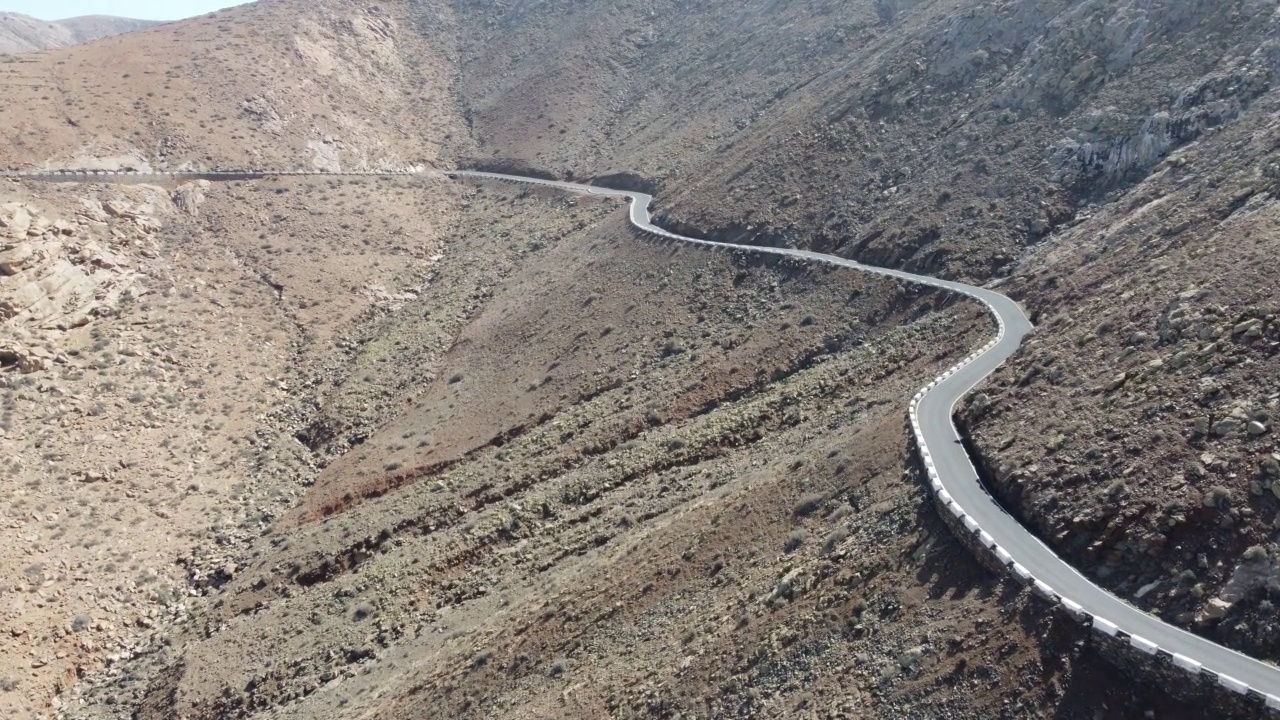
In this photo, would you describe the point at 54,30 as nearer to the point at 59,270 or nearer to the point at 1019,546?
the point at 59,270

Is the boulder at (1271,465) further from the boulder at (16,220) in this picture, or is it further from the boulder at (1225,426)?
the boulder at (16,220)

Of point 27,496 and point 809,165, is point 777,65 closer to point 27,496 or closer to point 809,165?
point 809,165

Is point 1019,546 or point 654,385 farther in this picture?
point 654,385

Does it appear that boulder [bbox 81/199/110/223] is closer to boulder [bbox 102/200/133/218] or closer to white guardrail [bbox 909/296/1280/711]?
boulder [bbox 102/200/133/218]

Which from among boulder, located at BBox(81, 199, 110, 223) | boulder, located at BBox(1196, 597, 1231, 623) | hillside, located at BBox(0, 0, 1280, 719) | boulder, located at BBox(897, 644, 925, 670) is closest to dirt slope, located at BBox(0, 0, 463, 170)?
hillside, located at BBox(0, 0, 1280, 719)

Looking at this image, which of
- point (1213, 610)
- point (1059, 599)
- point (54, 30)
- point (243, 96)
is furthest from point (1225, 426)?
point (54, 30)

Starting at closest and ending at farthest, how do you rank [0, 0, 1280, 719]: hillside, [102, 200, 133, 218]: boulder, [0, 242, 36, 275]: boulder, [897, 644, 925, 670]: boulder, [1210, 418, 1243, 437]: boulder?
1. [897, 644, 925, 670]: boulder
2. [1210, 418, 1243, 437]: boulder
3. [0, 0, 1280, 719]: hillside
4. [0, 242, 36, 275]: boulder
5. [102, 200, 133, 218]: boulder

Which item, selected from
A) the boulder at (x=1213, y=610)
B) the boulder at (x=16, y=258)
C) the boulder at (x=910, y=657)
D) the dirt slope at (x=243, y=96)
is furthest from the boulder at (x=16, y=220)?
the boulder at (x=1213, y=610)

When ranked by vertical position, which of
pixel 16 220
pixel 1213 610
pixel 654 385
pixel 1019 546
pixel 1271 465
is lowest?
pixel 1213 610
